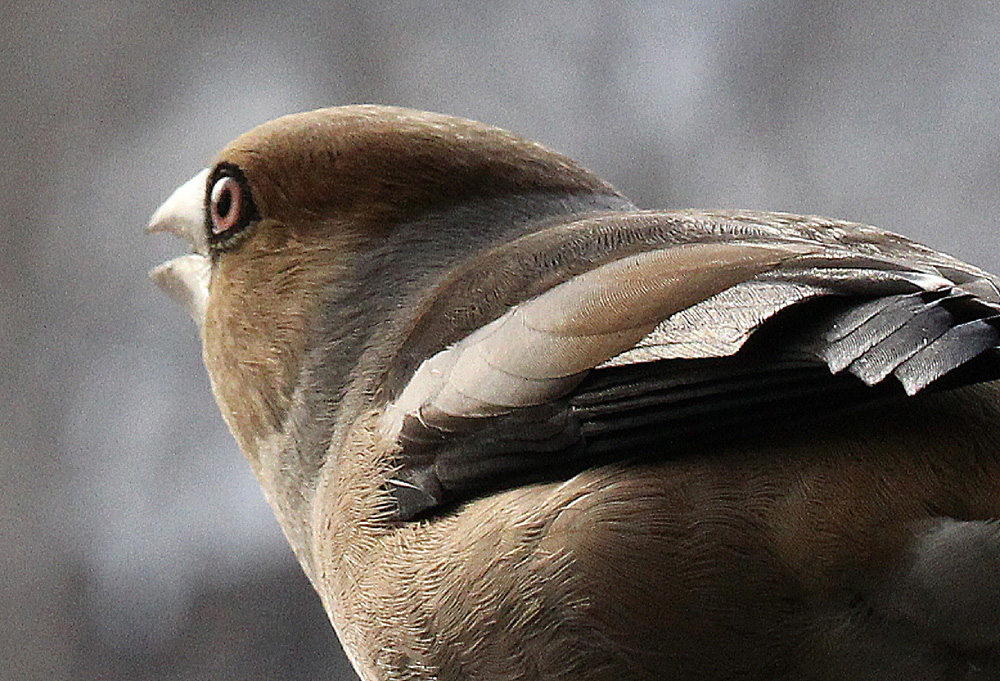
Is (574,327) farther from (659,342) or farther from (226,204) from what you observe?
(226,204)

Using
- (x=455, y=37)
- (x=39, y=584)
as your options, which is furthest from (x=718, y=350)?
(x=39, y=584)

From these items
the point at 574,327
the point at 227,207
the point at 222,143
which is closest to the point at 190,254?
the point at 227,207

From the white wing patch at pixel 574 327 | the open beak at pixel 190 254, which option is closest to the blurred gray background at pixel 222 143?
the open beak at pixel 190 254

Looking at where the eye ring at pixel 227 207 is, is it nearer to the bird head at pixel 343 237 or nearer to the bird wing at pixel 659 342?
the bird head at pixel 343 237

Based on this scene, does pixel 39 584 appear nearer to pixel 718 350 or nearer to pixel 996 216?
pixel 996 216

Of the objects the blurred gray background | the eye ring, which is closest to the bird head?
the eye ring

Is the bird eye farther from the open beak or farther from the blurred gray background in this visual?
the blurred gray background
